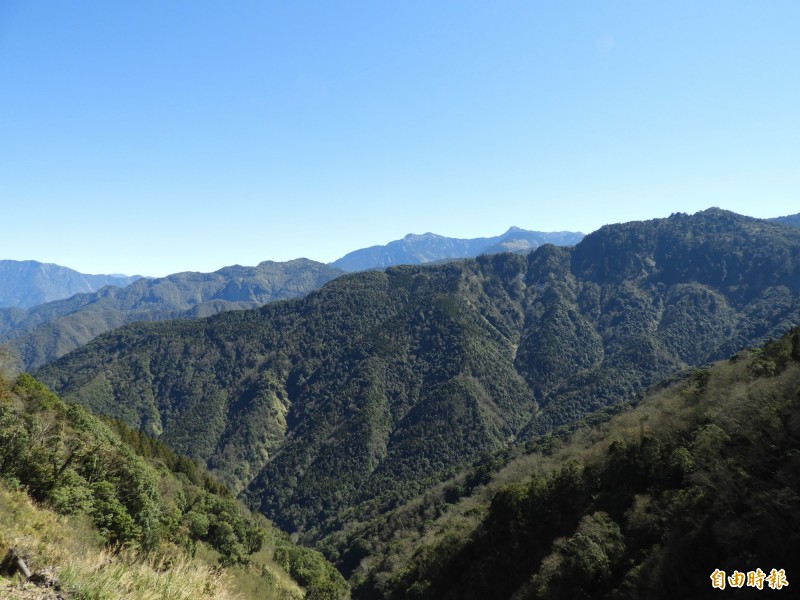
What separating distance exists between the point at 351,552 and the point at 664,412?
361 ft

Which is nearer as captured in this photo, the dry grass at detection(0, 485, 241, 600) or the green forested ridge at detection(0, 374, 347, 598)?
the dry grass at detection(0, 485, 241, 600)

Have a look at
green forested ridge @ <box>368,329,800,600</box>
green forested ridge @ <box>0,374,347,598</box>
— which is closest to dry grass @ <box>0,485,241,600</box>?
green forested ridge @ <box>0,374,347,598</box>

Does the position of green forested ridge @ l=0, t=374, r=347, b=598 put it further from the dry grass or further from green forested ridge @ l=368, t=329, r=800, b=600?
green forested ridge @ l=368, t=329, r=800, b=600

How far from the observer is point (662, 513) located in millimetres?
39188

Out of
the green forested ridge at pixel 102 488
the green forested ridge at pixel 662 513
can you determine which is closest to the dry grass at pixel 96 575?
the green forested ridge at pixel 102 488

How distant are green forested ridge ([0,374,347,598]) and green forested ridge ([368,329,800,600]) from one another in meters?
29.0

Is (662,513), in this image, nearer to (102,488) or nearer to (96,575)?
(96,575)

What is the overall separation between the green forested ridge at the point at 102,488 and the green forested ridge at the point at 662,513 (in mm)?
29038

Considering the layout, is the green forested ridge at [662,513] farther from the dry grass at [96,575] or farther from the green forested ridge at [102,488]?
the dry grass at [96,575]

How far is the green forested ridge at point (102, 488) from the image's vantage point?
88.9 ft

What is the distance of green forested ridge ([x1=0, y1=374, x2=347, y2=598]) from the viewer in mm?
27094

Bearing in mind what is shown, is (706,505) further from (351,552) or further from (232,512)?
(351,552)

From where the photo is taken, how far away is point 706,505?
1394 inches

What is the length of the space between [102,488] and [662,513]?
158 ft
